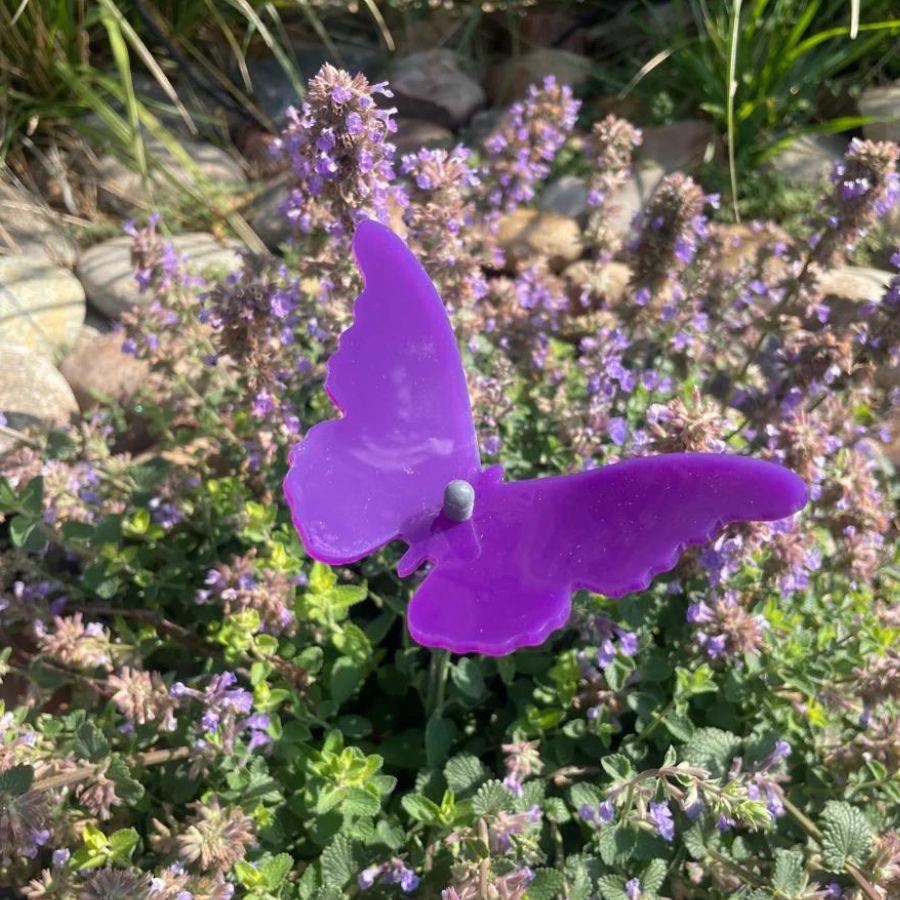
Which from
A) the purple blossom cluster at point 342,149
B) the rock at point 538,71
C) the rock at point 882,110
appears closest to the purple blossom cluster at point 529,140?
the purple blossom cluster at point 342,149

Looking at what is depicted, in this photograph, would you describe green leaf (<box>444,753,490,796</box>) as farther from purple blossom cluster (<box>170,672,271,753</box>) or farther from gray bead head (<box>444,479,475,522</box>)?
gray bead head (<box>444,479,475,522</box>)

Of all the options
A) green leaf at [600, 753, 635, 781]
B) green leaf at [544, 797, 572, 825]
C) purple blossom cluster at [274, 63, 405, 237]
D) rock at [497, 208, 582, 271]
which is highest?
purple blossom cluster at [274, 63, 405, 237]

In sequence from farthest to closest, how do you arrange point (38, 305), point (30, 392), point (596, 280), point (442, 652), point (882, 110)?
1. point (882, 110)
2. point (38, 305)
3. point (30, 392)
4. point (596, 280)
5. point (442, 652)

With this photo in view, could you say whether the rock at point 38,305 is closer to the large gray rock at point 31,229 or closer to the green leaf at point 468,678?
the large gray rock at point 31,229

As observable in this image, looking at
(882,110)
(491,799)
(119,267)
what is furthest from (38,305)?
(882,110)

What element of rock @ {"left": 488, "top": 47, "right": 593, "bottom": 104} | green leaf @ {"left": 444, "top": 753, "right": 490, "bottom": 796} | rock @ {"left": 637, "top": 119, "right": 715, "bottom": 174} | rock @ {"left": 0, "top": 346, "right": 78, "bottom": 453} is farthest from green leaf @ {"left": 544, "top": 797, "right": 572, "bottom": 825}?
rock @ {"left": 488, "top": 47, "right": 593, "bottom": 104}

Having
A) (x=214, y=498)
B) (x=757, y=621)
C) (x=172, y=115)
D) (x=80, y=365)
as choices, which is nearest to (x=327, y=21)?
(x=172, y=115)

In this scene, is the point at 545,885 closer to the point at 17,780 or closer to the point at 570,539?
the point at 570,539
